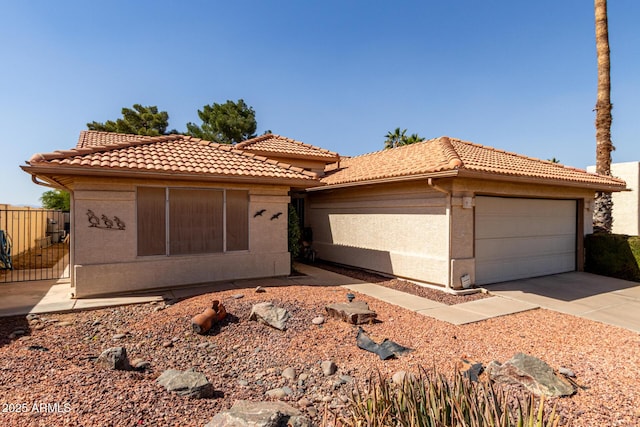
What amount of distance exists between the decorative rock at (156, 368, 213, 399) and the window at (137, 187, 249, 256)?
530 centimetres

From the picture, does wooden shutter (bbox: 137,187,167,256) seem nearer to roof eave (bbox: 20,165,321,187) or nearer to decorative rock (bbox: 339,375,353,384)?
roof eave (bbox: 20,165,321,187)

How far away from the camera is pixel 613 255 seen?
11883 millimetres

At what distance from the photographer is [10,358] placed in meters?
4.64

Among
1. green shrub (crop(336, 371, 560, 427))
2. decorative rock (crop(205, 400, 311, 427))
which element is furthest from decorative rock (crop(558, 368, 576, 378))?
decorative rock (crop(205, 400, 311, 427))

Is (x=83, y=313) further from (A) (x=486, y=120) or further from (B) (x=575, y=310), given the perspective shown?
(A) (x=486, y=120)

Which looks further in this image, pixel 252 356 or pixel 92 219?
pixel 92 219

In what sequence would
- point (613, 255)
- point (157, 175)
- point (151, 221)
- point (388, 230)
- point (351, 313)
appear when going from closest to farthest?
point (351, 313), point (157, 175), point (151, 221), point (388, 230), point (613, 255)

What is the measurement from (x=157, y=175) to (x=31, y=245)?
626 inches

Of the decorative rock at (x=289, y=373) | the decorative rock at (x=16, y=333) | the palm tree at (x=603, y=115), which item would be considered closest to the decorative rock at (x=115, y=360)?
the decorative rock at (x=289, y=373)

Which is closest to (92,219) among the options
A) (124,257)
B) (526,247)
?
(124,257)

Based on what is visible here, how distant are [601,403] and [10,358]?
25.0 feet

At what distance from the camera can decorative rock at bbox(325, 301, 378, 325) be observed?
6355 mm

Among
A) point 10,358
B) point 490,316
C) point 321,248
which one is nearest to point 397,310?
point 490,316

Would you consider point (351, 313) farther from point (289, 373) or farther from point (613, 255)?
point (613, 255)
